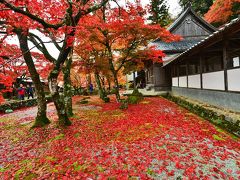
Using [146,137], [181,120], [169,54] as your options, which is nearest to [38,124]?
[146,137]

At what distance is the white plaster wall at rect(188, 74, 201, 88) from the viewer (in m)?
12.2

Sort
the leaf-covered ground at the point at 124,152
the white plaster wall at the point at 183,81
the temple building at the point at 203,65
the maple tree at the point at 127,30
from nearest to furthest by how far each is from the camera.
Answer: the leaf-covered ground at the point at 124,152
the temple building at the point at 203,65
the maple tree at the point at 127,30
the white plaster wall at the point at 183,81

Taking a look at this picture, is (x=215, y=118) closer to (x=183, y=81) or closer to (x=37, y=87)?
(x=183, y=81)

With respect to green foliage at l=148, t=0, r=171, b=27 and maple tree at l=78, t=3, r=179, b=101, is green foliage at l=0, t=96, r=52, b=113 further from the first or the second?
green foliage at l=148, t=0, r=171, b=27

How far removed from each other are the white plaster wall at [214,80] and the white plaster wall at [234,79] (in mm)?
602

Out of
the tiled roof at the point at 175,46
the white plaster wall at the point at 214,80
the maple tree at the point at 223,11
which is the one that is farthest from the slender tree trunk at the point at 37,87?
the maple tree at the point at 223,11

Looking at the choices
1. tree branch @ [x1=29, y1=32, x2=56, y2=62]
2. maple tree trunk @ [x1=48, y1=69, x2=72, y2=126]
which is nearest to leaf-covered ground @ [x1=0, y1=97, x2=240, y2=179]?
maple tree trunk @ [x1=48, y1=69, x2=72, y2=126]

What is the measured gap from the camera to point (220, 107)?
9.28 m

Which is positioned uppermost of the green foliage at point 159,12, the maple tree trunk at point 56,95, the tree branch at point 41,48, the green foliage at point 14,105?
the green foliage at point 159,12

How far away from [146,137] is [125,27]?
26.2ft

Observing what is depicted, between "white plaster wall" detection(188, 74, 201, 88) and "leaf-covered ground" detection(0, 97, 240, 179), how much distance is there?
12.8 ft

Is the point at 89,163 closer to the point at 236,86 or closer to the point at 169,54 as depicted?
the point at 236,86

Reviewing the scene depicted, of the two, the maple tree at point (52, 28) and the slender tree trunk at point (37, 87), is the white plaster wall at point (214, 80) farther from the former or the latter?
the slender tree trunk at point (37, 87)

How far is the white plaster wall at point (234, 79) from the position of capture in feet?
25.0
